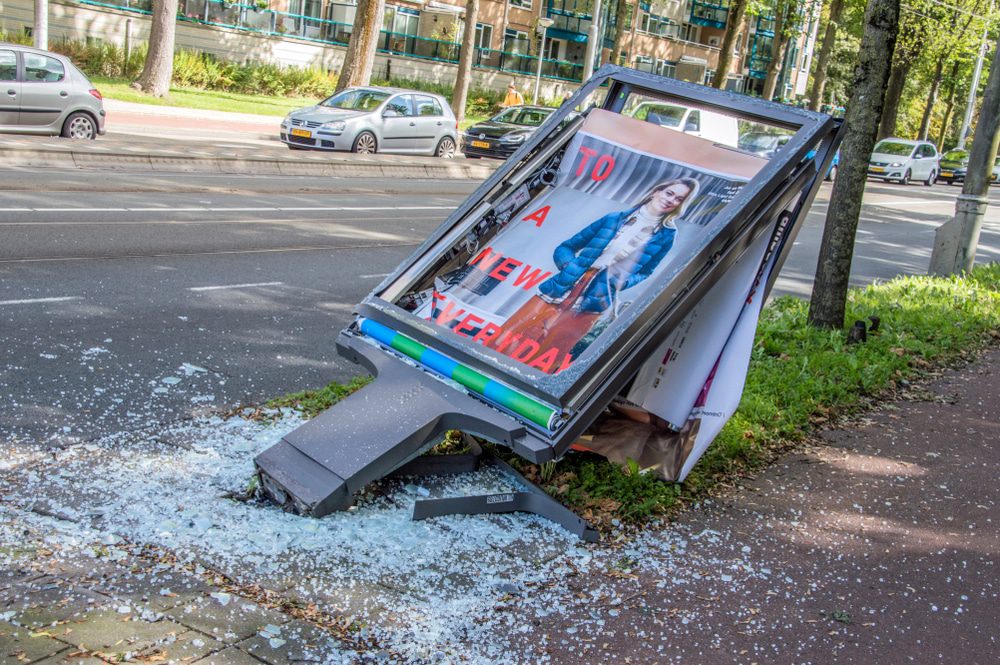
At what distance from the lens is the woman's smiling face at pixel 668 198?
19.0ft

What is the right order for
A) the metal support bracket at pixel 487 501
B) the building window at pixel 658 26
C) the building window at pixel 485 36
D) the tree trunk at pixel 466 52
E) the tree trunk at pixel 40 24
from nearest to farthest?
1. the metal support bracket at pixel 487 501
2. the tree trunk at pixel 40 24
3. the tree trunk at pixel 466 52
4. the building window at pixel 485 36
5. the building window at pixel 658 26

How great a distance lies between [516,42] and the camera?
5512 cm

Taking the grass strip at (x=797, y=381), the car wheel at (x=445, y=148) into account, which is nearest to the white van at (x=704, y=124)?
the grass strip at (x=797, y=381)

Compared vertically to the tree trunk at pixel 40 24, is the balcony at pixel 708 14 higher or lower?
higher

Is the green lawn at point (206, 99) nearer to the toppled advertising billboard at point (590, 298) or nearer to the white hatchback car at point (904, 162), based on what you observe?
the white hatchback car at point (904, 162)

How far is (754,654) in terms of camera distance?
163 inches

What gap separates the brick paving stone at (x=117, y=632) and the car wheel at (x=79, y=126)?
15.8 meters

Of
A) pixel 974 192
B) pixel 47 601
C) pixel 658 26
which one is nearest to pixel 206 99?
pixel 974 192

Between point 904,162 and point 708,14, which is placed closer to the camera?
point 904,162

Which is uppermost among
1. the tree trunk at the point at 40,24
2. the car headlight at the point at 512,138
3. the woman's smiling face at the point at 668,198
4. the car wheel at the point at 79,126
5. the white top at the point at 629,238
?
the tree trunk at the point at 40,24

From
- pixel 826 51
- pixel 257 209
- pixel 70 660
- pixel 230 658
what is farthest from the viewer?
pixel 826 51

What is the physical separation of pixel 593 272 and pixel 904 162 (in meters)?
39.6

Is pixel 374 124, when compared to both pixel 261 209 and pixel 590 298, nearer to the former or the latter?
pixel 261 209

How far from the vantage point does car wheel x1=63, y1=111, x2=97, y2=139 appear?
17750 millimetres
